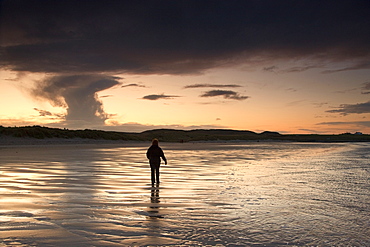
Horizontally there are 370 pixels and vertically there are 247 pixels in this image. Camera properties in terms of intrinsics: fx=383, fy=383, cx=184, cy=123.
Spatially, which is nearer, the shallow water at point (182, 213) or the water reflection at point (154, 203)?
the shallow water at point (182, 213)

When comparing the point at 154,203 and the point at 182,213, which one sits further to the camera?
the point at 154,203

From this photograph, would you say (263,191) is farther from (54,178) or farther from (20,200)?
(54,178)

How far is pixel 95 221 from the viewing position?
8258 mm

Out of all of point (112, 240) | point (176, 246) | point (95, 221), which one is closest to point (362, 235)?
point (176, 246)

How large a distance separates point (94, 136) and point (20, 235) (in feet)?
278

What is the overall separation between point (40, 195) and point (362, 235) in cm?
898

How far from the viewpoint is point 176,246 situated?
21.4 feet

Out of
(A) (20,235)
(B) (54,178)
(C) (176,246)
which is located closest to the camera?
(C) (176,246)

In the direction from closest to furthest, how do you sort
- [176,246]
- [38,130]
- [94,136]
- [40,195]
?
[176,246] → [40,195] → [38,130] → [94,136]

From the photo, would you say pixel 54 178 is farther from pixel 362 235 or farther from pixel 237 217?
pixel 362 235

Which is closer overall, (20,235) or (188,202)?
(20,235)

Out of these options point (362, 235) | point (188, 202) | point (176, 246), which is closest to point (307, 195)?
point (188, 202)

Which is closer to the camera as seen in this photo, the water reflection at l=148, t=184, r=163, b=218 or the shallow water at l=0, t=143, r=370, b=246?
the shallow water at l=0, t=143, r=370, b=246

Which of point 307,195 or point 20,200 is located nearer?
point 20,200
